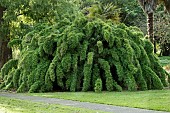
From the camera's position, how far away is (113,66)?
17.7 meters

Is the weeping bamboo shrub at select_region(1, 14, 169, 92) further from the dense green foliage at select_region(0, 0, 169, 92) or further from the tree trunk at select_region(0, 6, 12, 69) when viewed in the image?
the tree trunk at select_region(0, 6, 12, 69)

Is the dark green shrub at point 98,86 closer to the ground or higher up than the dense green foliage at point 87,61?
closer to the ground

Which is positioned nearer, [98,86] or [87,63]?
[98,86]

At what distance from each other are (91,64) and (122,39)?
2156mm

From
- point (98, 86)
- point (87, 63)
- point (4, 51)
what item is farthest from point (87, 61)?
point (4, 51)

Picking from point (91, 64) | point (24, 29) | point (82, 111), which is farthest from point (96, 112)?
point (24, 29)

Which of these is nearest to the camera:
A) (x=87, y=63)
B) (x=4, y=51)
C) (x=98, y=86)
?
(x=98, y=86)

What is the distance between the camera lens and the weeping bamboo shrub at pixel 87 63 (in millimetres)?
17125

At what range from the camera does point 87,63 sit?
1720 centimetres

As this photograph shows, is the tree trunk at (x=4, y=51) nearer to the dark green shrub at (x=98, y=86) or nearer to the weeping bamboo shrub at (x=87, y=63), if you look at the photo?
the weeping bamboo shrub at (x=87, y=63)

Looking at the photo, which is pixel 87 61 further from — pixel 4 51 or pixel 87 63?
pixel 4 51

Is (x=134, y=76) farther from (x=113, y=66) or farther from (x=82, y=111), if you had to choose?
(x=82, y=111)

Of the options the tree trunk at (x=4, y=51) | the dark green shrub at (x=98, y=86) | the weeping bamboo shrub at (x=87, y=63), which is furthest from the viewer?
the tree trunk at (x=4, y=51)

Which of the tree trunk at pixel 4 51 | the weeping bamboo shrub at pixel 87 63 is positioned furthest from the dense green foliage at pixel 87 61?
the tree trunk at pixel 4 51
